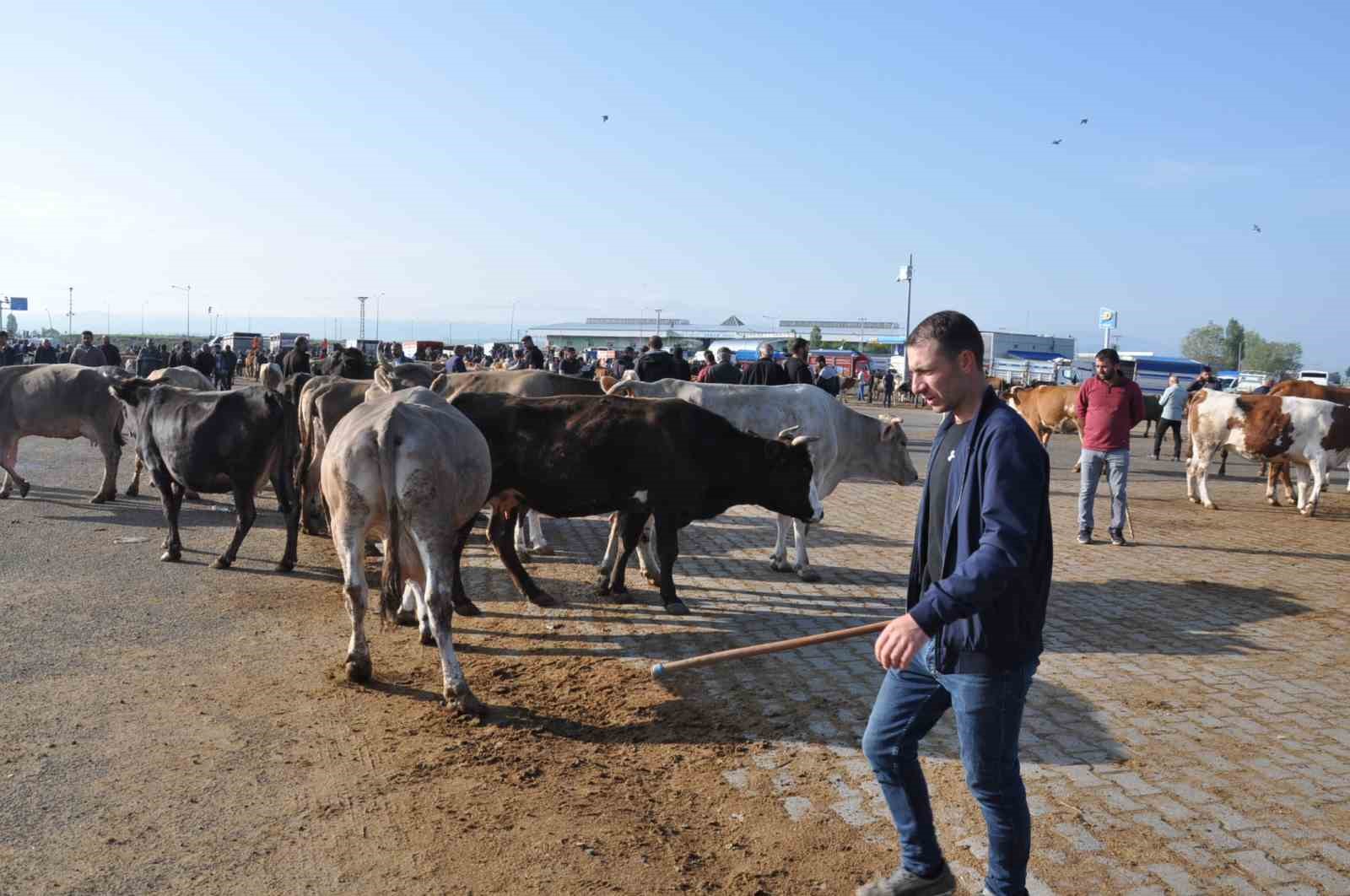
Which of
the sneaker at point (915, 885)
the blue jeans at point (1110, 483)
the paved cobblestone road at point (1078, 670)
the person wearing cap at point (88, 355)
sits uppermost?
the person wearing cap at point (88, 355)

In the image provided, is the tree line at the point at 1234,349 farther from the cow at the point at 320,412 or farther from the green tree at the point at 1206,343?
the cow at the point at 320,412

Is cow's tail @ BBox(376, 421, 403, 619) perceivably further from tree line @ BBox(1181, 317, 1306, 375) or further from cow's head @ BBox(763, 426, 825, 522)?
tree line @ BBox(1181, 317, 1306, 375)

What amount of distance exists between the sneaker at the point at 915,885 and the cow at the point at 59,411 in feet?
43.1

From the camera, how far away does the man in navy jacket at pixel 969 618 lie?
3.26m

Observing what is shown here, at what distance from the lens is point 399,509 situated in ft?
20.5

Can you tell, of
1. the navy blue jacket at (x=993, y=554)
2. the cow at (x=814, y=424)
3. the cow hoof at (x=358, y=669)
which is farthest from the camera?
the cow at (x=814, y=424)

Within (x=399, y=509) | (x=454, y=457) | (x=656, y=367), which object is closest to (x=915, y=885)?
(x=399, y=509)

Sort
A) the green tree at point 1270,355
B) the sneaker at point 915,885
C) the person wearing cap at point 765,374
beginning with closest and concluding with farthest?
the sneaker at point 915,885 < the person wearing cap at point 765,374 < the green tree at point 1270,355

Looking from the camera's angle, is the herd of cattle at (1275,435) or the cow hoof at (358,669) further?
the herd of cattle at (1275,435)

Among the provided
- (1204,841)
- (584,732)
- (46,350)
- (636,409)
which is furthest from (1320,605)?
(46,350)

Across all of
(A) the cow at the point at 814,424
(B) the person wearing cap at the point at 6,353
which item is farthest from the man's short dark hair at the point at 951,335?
(B) the person wearing cap at the point at 6,353

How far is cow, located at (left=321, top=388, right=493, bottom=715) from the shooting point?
624cm

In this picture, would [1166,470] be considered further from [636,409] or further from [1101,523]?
[636,409]

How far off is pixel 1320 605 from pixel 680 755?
24.6ft
